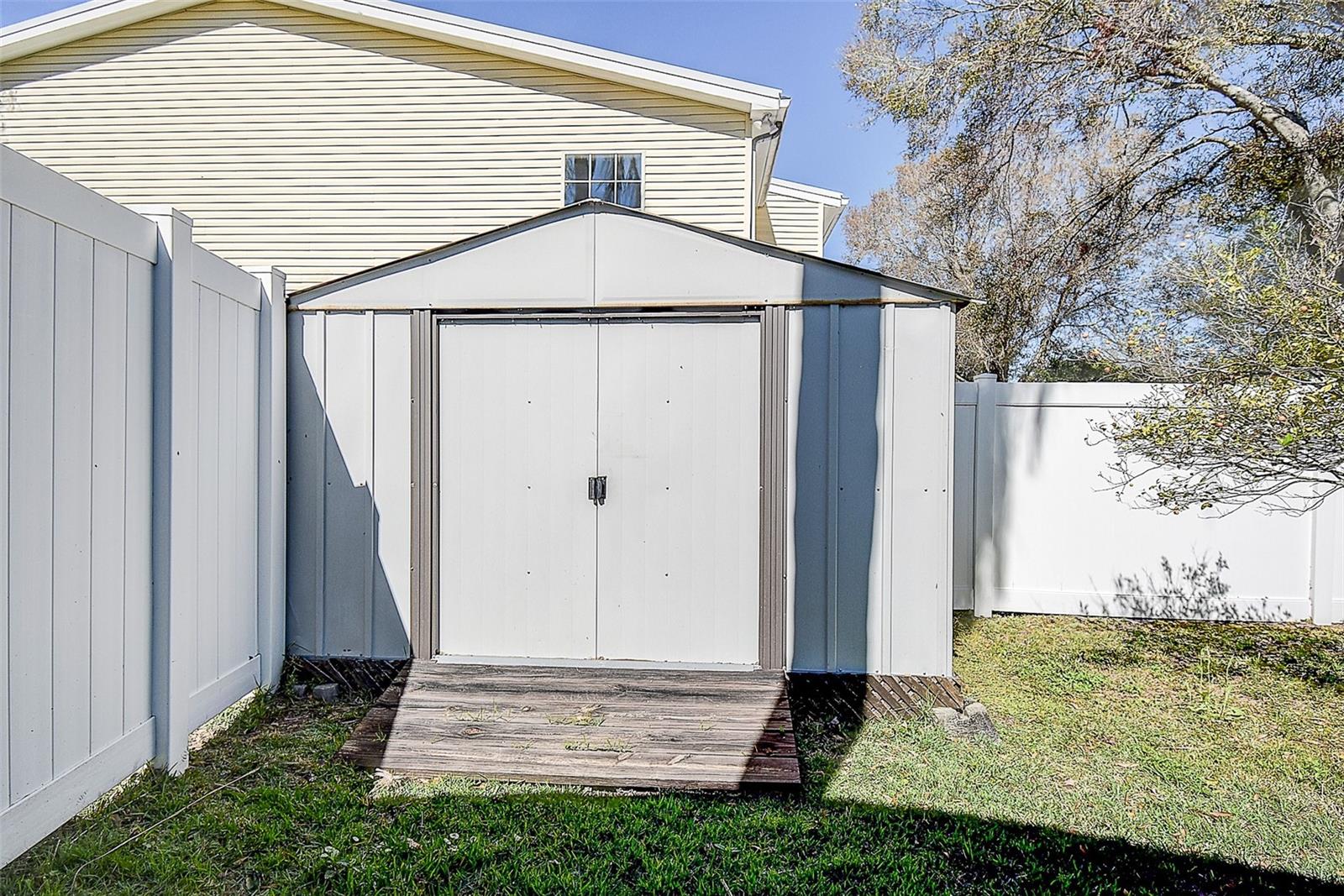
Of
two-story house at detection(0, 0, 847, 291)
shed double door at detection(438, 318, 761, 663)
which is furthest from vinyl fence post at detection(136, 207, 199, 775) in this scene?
two-story house at detection(0, 0, 847, 291)

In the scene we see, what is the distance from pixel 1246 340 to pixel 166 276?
5.01 metres

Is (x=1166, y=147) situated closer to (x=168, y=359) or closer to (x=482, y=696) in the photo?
(x=482, y=696)

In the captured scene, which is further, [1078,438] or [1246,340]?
[1078,438]

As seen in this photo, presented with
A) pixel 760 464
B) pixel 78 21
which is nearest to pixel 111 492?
pixel 760 464

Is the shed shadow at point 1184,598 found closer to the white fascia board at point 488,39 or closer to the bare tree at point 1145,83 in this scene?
the bare tree at point 1145,83

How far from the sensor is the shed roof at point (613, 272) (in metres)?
3.64

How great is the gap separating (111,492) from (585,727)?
6.76 feet

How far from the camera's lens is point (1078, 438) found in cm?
536

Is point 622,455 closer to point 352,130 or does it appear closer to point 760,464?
point 760,464

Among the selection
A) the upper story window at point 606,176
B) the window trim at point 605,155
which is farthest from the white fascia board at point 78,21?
the upper story window at point 606,176

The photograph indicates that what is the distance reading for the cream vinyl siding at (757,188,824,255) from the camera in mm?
8930

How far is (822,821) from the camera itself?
8.66 feet

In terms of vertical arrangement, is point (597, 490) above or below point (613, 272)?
below

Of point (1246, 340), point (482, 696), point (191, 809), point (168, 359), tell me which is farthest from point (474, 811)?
point (1246, 340)
